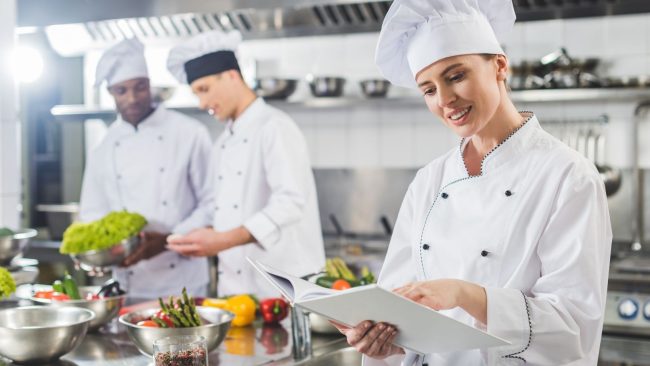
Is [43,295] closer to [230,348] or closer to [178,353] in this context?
[230,348]

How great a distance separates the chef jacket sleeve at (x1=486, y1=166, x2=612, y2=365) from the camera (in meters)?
1.67

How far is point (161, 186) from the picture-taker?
4.14 metres

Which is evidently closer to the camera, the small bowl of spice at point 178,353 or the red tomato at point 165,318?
the small bowl of spice at point 178,353

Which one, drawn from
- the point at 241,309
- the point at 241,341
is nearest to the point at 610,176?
the point at 241,309

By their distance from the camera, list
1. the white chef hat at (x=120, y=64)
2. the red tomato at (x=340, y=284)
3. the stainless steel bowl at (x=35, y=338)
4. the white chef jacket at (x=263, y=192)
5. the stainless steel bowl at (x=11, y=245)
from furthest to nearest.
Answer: the white chef hat at (x=120, y=64) < the white chef jacket at (x=263, y=192) < the stainless steel bowl at (x=11, y=245) < the red tomato at (x=340, y=284) < the stainless steel bowl at (x=35, y=338)

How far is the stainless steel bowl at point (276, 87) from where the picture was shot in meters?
5.23

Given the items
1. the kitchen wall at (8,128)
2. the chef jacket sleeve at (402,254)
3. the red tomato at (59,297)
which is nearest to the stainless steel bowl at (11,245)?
the red tomato at (59,297)

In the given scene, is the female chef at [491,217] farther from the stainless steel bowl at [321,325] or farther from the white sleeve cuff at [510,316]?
the stainless steel bowl at [321,325]

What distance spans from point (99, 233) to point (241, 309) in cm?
106

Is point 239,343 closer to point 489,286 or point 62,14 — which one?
point 489,286

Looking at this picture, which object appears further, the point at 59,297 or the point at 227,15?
the point at 227,15

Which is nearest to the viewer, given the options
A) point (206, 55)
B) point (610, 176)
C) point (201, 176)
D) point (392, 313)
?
point (392, 313)

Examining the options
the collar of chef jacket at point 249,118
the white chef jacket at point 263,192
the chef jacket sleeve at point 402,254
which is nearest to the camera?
the chef jacket sleeve at point 402,254

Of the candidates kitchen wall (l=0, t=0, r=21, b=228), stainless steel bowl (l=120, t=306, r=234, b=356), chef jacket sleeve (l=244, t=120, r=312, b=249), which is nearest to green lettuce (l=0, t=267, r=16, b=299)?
stainless steel bowl (l=120, t=306, r=234, b=356)
